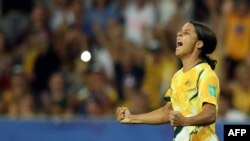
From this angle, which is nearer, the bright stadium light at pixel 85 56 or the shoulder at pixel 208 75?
the shoulder at pixel 208 75

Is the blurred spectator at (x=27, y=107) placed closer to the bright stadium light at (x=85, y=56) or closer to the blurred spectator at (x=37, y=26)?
the bright stadium light at (x=85, y=56)

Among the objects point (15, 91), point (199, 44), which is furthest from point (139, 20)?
point (199, 44)

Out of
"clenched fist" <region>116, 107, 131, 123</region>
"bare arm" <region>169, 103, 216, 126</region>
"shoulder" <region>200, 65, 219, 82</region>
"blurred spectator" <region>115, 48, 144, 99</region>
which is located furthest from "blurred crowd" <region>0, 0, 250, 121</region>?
"bare arm" <region>169, 103, 216, 126</region>

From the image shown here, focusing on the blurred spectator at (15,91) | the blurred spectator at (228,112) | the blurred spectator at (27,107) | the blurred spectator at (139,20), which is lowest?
the blurred spectator at (228,112)

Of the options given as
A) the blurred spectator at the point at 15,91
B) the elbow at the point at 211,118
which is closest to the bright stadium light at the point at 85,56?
the blurred spectator at the point at 15,91

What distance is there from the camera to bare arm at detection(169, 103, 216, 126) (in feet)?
20.8

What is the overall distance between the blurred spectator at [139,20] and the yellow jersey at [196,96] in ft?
18.6

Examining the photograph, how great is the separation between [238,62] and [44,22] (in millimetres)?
3046

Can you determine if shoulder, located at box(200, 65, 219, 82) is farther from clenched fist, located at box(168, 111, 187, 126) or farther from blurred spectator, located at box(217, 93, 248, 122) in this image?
blurred spectator, located at box(217, 93, 248, 122)

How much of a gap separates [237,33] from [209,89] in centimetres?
→ 541

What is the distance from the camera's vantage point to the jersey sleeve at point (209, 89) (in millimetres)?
6587

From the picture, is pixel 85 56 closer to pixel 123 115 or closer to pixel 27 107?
pixel 27 107

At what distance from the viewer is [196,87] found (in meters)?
6.77

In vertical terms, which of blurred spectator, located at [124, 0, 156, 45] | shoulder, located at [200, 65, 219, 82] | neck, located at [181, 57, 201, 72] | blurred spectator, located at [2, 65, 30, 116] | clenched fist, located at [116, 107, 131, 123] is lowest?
clenched fist, located at [116, 107, 131, 123]
